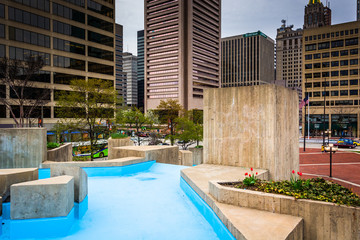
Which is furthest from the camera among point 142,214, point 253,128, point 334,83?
point 334,83

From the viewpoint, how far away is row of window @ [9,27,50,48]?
136ft

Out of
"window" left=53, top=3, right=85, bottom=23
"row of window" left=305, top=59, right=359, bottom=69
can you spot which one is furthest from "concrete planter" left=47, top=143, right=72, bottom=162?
"row of window" left=305, top=59, right=359, bottom=69

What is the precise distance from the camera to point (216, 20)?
12581 cm

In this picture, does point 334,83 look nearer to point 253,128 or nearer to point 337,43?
point 337,43

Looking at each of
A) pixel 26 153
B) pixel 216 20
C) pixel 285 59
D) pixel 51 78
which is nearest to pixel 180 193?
pixel 26 153

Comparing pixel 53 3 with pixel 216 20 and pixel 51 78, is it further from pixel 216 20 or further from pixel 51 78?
pixel 216 20

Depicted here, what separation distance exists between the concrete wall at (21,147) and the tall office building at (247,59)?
581ft

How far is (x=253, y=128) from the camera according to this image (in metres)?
11.7

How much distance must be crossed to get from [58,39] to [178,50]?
67384 mm

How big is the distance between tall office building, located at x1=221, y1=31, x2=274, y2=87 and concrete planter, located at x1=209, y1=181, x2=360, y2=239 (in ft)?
595

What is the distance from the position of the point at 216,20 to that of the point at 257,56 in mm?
66825

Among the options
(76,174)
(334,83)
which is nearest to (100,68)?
(76,174)

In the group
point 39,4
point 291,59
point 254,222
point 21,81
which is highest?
point 291,59

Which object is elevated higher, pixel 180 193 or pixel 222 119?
pixel 222 119
